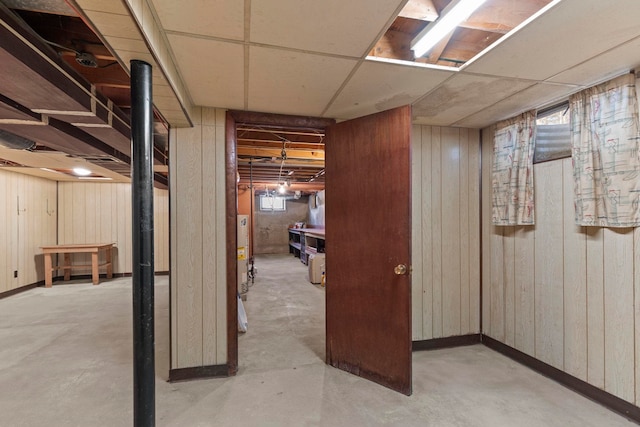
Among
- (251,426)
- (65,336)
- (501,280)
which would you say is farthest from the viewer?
(65,336)

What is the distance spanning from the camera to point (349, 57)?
1.63 m

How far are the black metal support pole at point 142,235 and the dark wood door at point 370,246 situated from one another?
4.84 ft

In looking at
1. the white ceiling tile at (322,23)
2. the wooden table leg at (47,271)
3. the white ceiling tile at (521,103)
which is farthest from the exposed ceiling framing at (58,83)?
the wooden table leg at (47,271)

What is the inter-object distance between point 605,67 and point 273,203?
33.1 ft

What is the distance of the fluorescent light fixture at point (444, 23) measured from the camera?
4.14 feet

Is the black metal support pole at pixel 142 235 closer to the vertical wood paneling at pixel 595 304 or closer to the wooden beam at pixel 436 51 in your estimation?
the wooden beam at pixel 436 51

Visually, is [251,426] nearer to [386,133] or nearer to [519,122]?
[386,133]

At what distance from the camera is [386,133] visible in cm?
220

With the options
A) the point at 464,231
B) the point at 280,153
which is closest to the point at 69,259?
the point at 280,153

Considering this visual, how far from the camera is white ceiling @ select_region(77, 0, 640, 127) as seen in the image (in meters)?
1.26

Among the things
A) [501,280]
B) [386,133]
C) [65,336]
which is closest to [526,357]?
[501,280]

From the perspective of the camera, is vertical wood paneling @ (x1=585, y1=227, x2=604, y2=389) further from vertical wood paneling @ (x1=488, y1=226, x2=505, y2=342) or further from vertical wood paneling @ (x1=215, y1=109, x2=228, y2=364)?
vertical wood paneling @ (x1=215, y1=109, x2=228, y2=364)

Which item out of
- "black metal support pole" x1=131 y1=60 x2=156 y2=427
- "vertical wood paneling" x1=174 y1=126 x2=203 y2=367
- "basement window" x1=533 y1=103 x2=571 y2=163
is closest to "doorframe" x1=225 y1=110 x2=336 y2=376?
"vertical wood paneling" x1=174 y1=126 x2=203 y2=367

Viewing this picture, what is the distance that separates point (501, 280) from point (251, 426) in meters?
2.47
